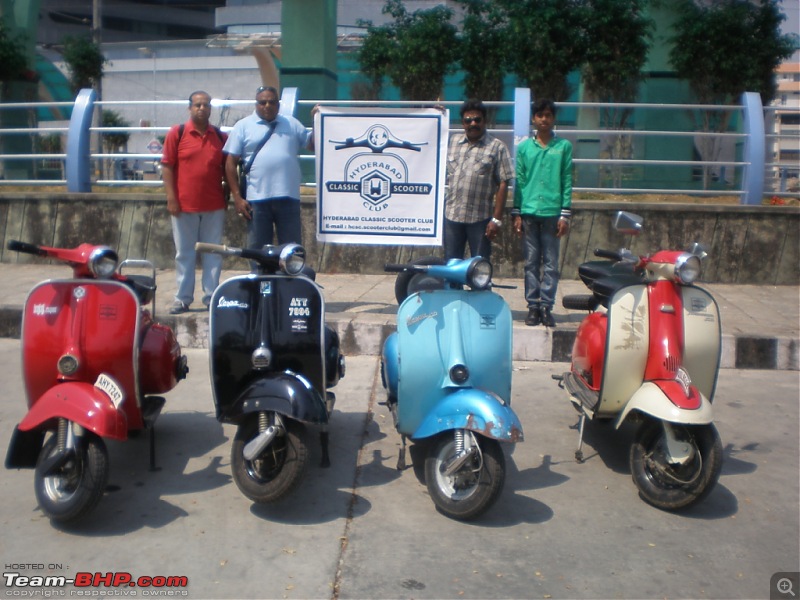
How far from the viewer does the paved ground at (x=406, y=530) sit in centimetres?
330

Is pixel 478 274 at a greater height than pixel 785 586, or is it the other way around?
pixel 478 274

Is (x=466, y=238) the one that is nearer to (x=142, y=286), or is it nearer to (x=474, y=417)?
(x=142, y=286)

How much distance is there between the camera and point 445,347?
4223mm

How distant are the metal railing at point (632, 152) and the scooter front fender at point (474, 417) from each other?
4033 millimetres

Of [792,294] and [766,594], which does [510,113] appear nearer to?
[792,294]

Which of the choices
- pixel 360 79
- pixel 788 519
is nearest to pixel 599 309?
pixel 788 519

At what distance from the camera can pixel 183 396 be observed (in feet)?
18.2

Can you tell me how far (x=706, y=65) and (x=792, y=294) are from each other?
209 inches

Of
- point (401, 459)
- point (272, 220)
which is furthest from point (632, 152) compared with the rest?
point (401, 459)

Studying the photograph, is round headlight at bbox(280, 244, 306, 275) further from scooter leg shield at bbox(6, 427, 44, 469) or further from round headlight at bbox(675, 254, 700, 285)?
round headlight at bbox(675, 254, 700, 285)

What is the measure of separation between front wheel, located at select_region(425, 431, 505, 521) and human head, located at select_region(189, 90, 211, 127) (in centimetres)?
358

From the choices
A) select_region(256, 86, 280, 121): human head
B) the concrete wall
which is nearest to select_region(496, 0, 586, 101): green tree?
the concrete wall

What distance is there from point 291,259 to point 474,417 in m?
1.16

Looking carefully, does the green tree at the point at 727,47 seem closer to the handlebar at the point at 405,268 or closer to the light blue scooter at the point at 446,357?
the light blue scooter at the point at 446,357
